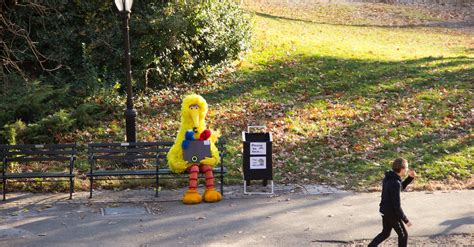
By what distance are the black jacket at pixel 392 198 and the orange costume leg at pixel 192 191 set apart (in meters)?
3.58

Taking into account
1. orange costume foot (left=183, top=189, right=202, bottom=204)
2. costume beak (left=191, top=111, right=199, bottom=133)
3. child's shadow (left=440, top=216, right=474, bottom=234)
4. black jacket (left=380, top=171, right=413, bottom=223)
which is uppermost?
costume beak (left=191, top=111, right=199, bottom=133)

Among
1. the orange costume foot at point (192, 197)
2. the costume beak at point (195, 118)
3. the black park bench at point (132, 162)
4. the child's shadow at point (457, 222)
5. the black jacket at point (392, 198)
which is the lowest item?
the child's shadow at point (457, 222)

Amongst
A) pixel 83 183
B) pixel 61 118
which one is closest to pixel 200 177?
pixel 83 183

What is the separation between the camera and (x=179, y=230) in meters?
8.70

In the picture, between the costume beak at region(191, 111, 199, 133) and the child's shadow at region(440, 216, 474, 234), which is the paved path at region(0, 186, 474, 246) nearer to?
the child's shadow at region(440, 216, 474, 234)

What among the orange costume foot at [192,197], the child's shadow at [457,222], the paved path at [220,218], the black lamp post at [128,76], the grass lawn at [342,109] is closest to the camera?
the paved path at [220,218]

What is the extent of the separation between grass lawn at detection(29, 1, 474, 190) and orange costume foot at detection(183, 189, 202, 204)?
1642 millimetres

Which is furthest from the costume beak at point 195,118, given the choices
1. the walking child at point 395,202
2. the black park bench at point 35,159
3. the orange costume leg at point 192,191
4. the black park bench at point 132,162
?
the walking child at point 395,202

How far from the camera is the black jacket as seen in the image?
7.32m

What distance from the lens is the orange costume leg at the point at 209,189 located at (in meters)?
10.1

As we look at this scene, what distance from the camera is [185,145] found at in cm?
1021

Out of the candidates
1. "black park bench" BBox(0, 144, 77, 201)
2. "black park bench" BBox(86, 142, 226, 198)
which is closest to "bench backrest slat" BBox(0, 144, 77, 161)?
"black park bench" BBox(0, 144, 77, 201)

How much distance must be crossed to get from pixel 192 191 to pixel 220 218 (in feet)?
3.32

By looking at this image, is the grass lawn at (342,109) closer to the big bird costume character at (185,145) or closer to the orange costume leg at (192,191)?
the big bird costume character at (185,145)
